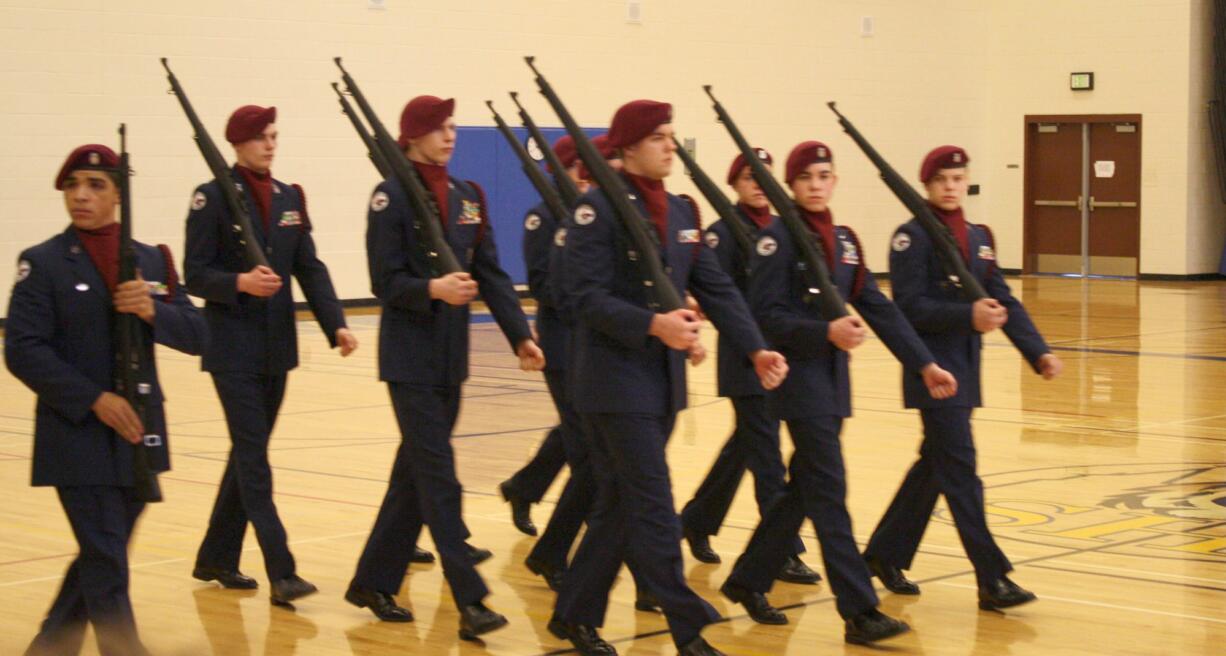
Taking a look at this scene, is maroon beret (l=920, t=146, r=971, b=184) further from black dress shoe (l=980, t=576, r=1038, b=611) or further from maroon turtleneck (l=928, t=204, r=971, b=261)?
black dress shoe (l=980, t=576, r=1038, b=611)

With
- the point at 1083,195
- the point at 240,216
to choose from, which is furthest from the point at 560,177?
the point at 1083,195

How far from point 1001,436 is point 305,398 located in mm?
5029

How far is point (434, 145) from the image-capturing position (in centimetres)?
583

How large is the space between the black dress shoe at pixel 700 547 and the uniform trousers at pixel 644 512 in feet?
5.34

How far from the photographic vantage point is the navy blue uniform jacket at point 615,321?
4.93 m

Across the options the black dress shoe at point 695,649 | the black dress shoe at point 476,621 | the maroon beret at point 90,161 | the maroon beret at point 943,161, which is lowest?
the black dress shoe at point 476,621

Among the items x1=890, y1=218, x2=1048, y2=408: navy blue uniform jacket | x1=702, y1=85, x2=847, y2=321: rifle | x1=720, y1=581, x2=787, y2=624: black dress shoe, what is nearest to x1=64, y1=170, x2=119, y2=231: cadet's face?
x1=702, y1=85, x2=847, y2=321: rifle

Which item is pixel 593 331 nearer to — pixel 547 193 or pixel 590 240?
pixel 590 240

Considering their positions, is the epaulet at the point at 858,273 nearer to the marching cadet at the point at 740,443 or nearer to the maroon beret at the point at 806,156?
the maroon beret at the point at 806,156

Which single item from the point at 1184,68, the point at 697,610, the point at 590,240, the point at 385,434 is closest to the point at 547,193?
the point at 590,240

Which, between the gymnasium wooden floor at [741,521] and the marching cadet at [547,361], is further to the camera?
the marching cadet at [547,361]

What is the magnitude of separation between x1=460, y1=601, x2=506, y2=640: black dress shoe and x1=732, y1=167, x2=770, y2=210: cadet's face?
2311 millimetres

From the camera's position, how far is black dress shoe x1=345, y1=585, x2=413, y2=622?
5.71 metres

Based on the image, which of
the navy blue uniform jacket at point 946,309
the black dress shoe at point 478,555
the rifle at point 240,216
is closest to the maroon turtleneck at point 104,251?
the rifle at point 240,216
